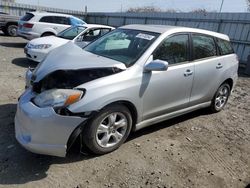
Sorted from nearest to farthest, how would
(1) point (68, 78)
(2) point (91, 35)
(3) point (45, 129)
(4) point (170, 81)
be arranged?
(3) point (45, 129) → (1) point (68, 78) → (4) point (170, 81) → (2) point (91, 35)

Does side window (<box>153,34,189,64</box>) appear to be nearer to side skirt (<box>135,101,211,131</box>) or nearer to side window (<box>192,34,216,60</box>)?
side window (<box>192,34,216,60</box>)

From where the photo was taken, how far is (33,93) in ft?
10.5

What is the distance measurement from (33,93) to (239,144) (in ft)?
10.7

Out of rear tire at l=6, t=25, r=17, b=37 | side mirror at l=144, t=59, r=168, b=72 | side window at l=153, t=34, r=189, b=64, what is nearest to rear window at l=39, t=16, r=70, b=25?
rear tire at l=6, t=25, r=17, b=37

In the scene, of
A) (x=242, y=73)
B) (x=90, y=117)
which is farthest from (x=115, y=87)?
(x=242, y=73)

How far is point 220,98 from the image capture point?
17.1 feet

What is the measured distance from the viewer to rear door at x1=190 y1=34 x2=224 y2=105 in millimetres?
4305

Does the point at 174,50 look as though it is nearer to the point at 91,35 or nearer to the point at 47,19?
the point at 91,35

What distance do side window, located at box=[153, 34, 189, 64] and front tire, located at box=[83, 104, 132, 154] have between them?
1.01 meters

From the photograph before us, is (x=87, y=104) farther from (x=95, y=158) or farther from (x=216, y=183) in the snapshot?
(x=216, y=183)

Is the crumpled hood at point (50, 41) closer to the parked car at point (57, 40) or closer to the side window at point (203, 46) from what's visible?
the parked car at point (57, 40)

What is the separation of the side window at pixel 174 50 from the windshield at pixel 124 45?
19cm

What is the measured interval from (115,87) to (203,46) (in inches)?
85.5

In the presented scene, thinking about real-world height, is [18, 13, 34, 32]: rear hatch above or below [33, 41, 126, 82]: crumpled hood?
below
